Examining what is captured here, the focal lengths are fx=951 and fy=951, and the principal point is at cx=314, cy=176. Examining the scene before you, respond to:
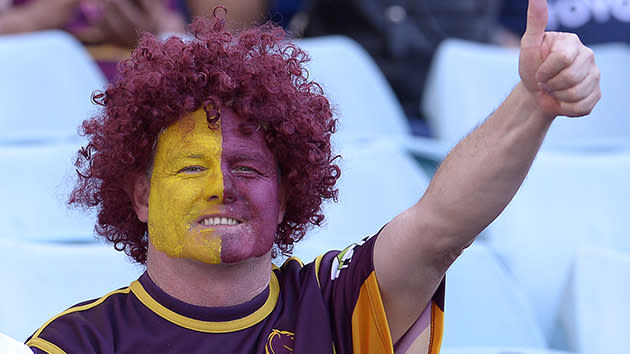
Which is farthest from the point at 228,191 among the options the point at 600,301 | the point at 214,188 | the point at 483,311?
the point at 600,301

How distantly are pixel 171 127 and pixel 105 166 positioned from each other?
0.39ft

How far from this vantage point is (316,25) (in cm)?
380

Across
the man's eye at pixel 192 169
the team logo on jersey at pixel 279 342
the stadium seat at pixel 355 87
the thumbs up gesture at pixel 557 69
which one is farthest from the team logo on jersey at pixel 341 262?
the stadium seat at pixel 355 87

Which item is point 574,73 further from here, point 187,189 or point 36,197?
point 36,197

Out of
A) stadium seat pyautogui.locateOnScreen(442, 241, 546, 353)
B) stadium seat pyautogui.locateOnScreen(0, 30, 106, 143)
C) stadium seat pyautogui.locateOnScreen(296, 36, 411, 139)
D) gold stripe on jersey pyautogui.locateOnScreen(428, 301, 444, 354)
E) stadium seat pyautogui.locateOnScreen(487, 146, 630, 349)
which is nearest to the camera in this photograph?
gold stripe on jersey pyautogui.locateOnScreen(428, 301, 444, 354)

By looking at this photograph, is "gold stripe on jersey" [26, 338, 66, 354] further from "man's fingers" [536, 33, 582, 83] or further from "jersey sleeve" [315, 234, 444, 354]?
"man's fingers" [536, 33, 582, 83]

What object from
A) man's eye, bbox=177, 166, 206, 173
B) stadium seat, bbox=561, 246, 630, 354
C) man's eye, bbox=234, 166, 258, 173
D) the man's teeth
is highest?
man's eye, bbox=177, 166, 206, 173

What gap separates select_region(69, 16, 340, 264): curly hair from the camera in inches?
48.5

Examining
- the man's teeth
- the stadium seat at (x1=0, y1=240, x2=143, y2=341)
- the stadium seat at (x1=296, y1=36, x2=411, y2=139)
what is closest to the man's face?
the man's teeth

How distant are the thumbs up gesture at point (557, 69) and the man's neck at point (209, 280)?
43 cm

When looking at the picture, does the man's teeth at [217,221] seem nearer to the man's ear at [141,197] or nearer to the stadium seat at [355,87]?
the man's ear at [141,197]

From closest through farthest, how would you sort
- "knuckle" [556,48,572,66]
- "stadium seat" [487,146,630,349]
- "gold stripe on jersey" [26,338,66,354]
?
"knuckle" [556,48,572,66]
"gold stripe on jersey" [26,338,66,354]
"stadium seat" [487,146,630,349]

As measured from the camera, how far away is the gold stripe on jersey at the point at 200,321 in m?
1.20

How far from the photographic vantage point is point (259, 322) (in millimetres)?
1235
